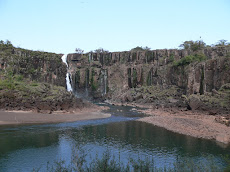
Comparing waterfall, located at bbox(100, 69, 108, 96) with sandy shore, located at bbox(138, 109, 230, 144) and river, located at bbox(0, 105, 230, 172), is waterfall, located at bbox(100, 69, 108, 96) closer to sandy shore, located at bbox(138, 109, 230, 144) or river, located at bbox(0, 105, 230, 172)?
sandy shore, located at bbox(138, 109, 230, 144)

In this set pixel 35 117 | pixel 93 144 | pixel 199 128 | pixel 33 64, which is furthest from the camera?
pixel 33 64

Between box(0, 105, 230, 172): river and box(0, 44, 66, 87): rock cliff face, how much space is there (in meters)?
34.4

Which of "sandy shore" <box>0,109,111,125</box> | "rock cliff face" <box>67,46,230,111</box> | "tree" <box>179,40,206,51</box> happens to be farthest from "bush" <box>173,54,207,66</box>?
"sandy shore" <box>0,109,111,125</box>

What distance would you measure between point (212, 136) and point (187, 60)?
4280 centimetres

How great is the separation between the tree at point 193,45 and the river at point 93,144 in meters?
55.2

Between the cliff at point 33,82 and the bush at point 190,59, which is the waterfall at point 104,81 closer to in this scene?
the cliff at point 33,82

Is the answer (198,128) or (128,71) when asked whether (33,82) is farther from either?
(128,71)

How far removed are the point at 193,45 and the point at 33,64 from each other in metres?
50.3

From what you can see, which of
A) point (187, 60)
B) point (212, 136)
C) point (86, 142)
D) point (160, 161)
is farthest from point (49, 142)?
point (187, 60)

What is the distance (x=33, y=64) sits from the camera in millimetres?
69438

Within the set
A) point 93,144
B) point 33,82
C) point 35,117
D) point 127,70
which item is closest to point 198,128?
point 93,144

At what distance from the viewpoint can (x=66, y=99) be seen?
44.6 m

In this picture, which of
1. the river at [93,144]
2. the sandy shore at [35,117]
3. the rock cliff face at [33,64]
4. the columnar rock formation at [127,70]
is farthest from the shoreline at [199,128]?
the rock cliff face at [33,64]

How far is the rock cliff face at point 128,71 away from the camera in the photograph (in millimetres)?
70562
